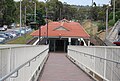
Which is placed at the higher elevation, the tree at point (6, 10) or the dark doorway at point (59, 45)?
the tree at point (6, 10)

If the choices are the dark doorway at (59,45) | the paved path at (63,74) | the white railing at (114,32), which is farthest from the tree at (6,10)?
the paved path at (63,74)

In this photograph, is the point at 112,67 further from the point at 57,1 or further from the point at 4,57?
the point at 57,1

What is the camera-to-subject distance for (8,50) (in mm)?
8062

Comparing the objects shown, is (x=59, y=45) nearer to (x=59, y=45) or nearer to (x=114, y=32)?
(x=59, y=45)

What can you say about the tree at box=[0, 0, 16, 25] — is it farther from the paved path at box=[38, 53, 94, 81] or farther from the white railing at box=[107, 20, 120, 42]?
the paved path at box=[38, 53, 94, 81]

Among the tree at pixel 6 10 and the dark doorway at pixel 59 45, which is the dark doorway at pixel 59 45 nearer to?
the dark doorway at pixel 59 45

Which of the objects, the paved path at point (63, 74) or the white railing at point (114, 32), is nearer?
the paved path at point (63, 74)

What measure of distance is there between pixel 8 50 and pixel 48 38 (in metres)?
74.1

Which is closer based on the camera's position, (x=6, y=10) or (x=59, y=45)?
(x=59, y=45)

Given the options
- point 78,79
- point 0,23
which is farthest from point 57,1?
point 78,79

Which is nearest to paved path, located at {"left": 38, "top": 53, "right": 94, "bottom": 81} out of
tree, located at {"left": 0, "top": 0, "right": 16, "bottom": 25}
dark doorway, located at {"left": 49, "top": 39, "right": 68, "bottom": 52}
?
dark doorway, located at {"left": 49, "top": 39, "right": 68, "bottom": 52}

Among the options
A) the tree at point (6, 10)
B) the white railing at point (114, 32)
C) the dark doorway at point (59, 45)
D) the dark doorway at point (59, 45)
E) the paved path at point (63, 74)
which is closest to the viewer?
the paved path at point (63, 74)

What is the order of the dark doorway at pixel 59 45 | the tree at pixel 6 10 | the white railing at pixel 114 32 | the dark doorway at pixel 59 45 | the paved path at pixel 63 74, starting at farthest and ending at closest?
1. the tree at pixel 6 10
2. the dark doorway at pixel 59 45
3. the dark doorway at pixel 59 45
4. the white railing at pixel 114 32
5. the paved path at pixel 63 74

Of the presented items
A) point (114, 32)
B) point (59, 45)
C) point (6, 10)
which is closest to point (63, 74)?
point (114, 32)
